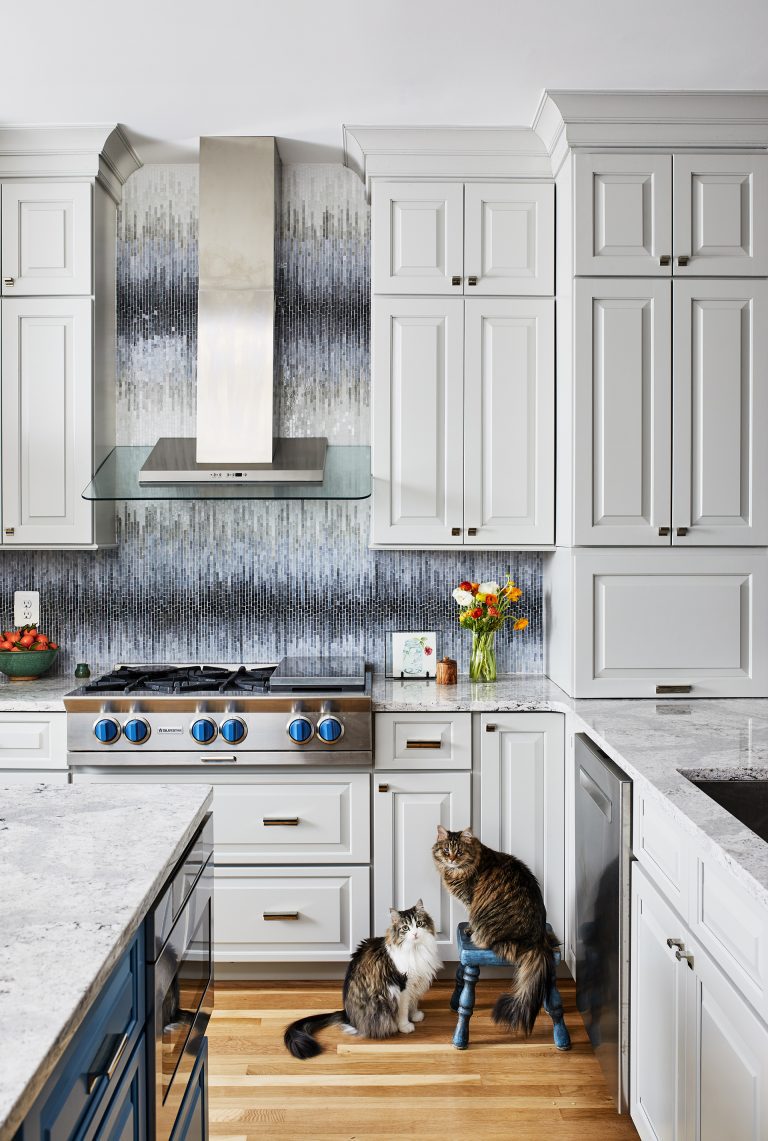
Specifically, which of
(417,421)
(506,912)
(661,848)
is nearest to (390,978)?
(506,912)

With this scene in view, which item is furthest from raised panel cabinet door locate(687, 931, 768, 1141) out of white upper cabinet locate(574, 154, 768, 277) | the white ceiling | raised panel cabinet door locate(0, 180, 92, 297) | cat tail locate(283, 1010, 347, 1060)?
raised panel cabinet door locate(0, 180, 92, 297)

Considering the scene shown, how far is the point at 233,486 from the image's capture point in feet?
10.2

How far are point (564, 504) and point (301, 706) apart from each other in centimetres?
110

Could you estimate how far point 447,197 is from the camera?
9.86ft

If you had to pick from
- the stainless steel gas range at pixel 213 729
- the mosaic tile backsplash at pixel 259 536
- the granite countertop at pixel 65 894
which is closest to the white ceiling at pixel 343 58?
the mosaic tile backsplash at pixel 259 536

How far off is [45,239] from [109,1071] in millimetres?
2783

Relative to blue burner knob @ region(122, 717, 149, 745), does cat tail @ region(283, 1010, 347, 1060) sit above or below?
Answer: below

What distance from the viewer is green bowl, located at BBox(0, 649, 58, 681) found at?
315 cm

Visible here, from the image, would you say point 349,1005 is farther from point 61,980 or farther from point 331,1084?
point 61,980

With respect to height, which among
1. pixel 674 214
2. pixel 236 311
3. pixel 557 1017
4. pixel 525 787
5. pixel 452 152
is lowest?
pixel 557 1017

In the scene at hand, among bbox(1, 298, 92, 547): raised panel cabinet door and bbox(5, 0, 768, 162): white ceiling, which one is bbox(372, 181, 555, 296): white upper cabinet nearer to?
bbox(5, 0, 768, 162): white ceiling

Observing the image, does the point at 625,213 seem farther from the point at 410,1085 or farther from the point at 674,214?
the point at 410,1085

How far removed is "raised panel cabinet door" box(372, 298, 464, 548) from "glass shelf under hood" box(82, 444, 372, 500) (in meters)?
0.10

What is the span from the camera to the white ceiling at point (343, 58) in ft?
7.61
